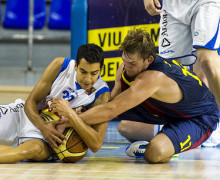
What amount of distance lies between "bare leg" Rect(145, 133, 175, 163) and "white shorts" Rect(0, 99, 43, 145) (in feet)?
2.38

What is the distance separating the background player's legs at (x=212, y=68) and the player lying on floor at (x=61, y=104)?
0.82 meters

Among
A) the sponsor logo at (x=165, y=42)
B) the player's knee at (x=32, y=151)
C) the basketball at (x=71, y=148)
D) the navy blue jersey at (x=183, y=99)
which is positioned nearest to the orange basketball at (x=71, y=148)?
the basketball at (x=71, y=148)

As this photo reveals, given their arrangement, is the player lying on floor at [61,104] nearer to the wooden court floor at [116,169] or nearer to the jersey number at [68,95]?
the jersey number at [68,95]

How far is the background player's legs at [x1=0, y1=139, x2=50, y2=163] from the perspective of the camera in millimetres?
2803

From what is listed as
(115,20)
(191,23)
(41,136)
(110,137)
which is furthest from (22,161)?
(115,20)

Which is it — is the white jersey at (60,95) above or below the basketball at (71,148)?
above

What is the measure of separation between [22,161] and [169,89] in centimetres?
105

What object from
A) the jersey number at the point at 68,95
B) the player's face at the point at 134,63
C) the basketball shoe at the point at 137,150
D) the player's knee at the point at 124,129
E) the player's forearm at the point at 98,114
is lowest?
the player's knee at the point at 124,129

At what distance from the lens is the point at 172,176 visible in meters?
2.56

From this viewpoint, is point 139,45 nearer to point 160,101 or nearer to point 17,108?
point 160,101

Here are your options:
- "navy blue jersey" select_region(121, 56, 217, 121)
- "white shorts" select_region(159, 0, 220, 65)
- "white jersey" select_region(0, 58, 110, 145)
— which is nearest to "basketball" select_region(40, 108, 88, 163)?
"white jersey" select_region(0, 58, 110, 145)

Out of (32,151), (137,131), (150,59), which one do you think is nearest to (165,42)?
(137,131)

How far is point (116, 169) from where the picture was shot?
275 cm

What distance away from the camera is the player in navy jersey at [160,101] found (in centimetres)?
293
